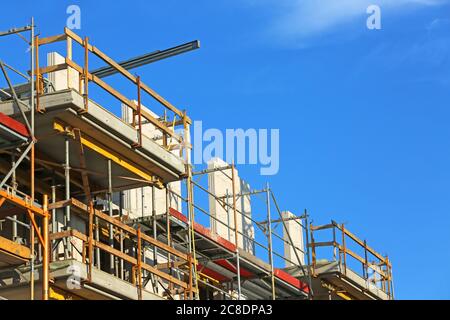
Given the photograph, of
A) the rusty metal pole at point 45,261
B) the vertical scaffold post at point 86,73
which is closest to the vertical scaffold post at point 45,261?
the rusty metal pole at point 45,261

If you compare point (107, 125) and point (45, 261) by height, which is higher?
point (107, 125)

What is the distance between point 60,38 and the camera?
2612cm

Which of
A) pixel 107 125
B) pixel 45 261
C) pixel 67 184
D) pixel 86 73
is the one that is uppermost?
pixel 86 73

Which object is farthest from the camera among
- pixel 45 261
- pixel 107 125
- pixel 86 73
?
pixel 107 125

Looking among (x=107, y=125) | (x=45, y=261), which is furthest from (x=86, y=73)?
(x=45, y=261)

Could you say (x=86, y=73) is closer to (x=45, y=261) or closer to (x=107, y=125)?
(x=107, y=125)

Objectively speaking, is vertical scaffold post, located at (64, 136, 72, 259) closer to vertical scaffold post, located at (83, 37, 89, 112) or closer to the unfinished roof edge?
the unfinished roof edge

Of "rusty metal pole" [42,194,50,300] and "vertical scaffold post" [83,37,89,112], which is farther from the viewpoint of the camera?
"vertical scaffold post" [83,37,89,112]

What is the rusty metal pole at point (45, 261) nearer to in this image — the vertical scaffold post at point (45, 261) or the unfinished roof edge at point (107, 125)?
the vertical scaffold post at point (45, 261)

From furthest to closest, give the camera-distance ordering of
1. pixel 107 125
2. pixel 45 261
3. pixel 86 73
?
1. pixel 107 125
2. pixel 86 73
3. pixel 45 261

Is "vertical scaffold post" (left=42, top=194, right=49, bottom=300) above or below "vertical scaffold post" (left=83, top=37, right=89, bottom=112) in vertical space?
below

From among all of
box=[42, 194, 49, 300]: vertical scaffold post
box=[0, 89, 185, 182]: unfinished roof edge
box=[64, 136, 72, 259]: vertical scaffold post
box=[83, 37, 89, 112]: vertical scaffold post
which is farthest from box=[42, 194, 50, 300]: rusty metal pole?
box=[83, 37, 89, 112]: vertical scaffold post
